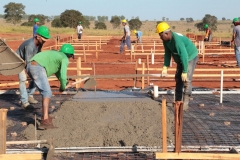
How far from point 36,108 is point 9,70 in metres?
1.00

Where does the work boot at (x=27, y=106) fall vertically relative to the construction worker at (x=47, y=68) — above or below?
below

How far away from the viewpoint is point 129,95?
28.1 ft

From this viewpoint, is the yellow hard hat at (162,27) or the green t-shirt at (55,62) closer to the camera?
the green t-shirt at (55,62)

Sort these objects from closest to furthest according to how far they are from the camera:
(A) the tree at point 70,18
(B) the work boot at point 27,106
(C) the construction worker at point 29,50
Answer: (C) the construction worker at point 29,50 < (B) the work boot at point 27,106 < (A) the tree at point 70,18

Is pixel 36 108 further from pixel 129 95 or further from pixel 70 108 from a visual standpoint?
pixel 129 95

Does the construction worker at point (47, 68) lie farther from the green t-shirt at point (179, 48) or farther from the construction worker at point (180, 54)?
the green t-shirt at point (179, 48)

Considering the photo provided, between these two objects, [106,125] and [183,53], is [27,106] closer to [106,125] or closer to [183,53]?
[106,125]

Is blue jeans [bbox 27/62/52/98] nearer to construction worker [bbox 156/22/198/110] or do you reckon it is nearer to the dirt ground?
the dirt ground

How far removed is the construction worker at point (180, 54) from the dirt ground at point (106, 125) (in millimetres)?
564

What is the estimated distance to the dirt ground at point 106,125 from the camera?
5.39m

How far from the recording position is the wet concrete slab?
315 inches

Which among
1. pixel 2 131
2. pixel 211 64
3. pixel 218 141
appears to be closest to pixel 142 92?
pixel 218 141

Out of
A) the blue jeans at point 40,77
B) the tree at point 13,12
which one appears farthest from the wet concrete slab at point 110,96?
the tree at point 13,12

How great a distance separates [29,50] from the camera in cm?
702
